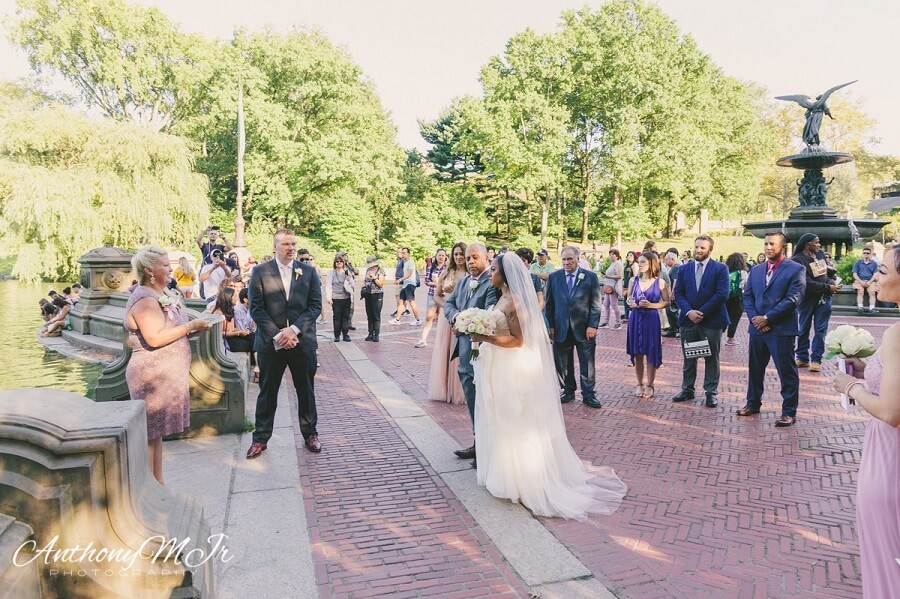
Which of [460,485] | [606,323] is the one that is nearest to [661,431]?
[460,485]

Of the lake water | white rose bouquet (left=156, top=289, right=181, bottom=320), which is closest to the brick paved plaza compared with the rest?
white rose bouquet (left=156, top=289, right=181, bottom=320)

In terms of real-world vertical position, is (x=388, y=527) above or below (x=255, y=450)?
below

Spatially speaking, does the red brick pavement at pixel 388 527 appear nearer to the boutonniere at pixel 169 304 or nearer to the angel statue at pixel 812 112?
the boutonniere at pixel 169 304

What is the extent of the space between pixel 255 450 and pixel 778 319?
5.78 metres

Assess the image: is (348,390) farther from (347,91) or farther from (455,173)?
(455,173)

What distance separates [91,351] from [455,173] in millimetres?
39283

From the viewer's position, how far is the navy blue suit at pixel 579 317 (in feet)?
24.7

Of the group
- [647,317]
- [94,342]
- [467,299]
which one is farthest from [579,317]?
[94,342]

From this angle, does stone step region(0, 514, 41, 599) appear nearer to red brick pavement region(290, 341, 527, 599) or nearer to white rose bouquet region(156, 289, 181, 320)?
red brick pavement region(290, 341, 527, 599)

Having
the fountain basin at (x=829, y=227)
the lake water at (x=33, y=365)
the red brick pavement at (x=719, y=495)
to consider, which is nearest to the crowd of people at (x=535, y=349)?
the red brick pavement at (x=719, y=495)

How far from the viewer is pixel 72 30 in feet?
113

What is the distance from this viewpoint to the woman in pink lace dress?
2.46 metres

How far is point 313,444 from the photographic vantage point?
5691mm

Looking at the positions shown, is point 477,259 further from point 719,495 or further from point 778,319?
point 778,319
